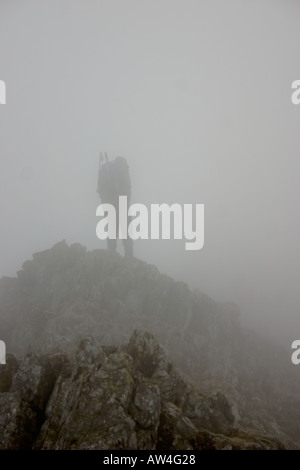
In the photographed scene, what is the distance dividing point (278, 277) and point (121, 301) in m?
57.2

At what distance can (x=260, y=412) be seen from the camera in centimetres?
2669

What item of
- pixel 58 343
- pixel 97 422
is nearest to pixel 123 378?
pixel 97 422

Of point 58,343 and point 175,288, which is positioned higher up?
point 175,288

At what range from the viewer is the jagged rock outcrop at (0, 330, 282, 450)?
12.6m

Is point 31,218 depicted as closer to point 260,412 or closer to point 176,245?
point 176,245
